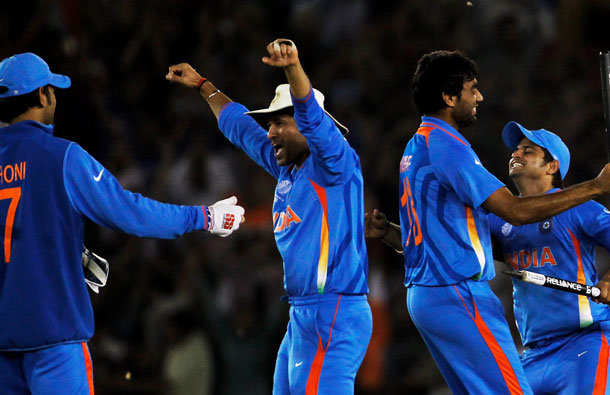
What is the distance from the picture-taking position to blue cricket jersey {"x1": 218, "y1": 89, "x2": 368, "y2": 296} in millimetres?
4918

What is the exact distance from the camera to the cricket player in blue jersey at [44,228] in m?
4.39

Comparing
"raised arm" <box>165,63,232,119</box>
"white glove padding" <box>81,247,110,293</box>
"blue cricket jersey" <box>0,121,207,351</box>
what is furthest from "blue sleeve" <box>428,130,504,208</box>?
"white glove padding" <box>81,247,110,293</box>

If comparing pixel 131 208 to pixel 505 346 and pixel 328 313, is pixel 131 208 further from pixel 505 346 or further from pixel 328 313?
pixel 505 346

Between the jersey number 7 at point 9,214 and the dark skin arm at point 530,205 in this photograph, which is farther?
the dark skin arm at point 530,205

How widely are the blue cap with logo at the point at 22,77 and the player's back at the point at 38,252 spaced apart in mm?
257

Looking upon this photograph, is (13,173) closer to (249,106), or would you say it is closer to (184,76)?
(184,76)

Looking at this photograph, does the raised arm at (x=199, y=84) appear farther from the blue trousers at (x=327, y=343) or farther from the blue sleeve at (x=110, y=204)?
the blue trousers at (x=327, y=343)

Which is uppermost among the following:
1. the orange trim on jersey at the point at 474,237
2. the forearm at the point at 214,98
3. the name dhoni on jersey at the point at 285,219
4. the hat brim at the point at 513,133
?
the forearm at the point at 214,98

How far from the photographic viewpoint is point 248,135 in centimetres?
586

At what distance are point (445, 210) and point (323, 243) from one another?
713mm

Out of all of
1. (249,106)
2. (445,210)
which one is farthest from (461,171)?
(249,106)

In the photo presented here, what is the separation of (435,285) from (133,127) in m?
5.77

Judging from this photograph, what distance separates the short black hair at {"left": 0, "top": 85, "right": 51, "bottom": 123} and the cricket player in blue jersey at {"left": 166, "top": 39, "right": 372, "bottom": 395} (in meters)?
1.33

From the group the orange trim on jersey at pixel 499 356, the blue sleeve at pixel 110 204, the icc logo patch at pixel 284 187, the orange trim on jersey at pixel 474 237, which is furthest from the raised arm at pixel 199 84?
the orange trim on jersey at pixel 499 356
